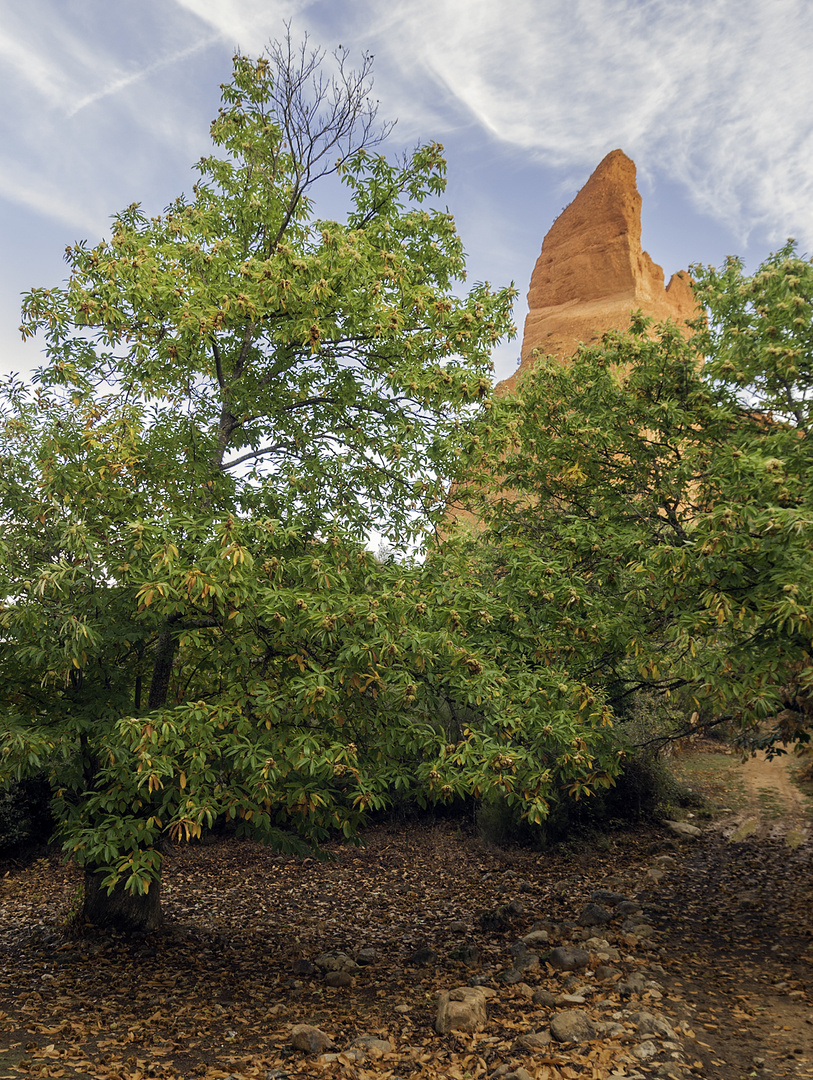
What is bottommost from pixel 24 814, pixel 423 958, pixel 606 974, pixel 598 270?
pixel 423 958

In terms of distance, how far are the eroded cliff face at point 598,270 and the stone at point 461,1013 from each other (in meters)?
46.4

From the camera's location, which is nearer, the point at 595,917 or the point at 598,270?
the point at 595,917

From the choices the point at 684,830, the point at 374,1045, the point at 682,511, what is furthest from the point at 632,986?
the point at 684,830

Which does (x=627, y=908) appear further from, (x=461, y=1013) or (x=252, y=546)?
(x=252, y=546)

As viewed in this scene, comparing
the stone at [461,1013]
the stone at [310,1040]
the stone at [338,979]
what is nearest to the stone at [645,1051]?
the stone at [461,1013]

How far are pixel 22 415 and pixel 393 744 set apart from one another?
6086 millimetres

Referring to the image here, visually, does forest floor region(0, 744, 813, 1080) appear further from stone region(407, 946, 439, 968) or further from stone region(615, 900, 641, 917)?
stone region(615, 900, 641, 917)

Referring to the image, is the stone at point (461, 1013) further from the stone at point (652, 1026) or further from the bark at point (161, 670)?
the bark at point (161, 670)

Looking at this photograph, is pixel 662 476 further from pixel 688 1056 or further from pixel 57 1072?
pixel 57 1072

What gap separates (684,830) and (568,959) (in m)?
9.63

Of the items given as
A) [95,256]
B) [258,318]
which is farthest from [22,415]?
[258,318]

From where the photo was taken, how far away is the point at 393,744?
691cm

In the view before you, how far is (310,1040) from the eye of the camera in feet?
20.9

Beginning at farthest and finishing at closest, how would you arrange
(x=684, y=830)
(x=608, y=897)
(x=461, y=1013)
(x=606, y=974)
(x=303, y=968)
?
(x=684, y=830) < (x=608, y=897) < (x=303, y=968) < (x=606, y=974) < (x=461, y=1013)
